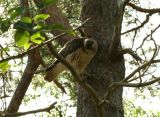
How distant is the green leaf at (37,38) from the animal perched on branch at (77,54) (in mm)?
2131

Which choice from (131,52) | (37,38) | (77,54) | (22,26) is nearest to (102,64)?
(131,52)

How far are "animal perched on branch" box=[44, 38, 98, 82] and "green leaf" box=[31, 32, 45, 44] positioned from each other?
6.99 feet

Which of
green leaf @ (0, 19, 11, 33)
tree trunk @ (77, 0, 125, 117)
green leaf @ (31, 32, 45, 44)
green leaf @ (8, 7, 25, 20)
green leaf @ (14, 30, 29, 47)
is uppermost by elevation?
tree trunk @ (77, 0, 125, 117)

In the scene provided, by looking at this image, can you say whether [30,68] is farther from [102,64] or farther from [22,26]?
[22,26]

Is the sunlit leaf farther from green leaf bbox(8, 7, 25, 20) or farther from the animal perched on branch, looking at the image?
the animal perched on branch

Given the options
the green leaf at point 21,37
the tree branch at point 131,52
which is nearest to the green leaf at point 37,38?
the green leaf at point 21,37

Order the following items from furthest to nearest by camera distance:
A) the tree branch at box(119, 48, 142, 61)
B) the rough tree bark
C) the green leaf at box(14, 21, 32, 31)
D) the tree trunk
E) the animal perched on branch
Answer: the rough tree bark < the animal perched on branch < the tree trunk < the tree branch at box(119, 48, 142, 61) < the green leaf at box(14, 21, 32, 31)

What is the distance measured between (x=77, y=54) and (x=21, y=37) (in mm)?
2804

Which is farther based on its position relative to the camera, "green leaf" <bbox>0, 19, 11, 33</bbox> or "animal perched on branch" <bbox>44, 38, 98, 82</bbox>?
"animal perched on branch" <bbox>44, 38, 98, 82</bbox>

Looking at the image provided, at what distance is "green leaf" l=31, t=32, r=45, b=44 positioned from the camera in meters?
1.37

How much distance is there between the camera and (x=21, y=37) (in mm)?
1345

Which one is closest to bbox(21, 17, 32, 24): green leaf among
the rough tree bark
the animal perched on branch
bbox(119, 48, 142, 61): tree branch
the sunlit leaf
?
the sunlit leaf

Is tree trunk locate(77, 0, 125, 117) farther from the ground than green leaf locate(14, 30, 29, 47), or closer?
farther from the ground

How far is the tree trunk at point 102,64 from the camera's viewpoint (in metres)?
3.52
